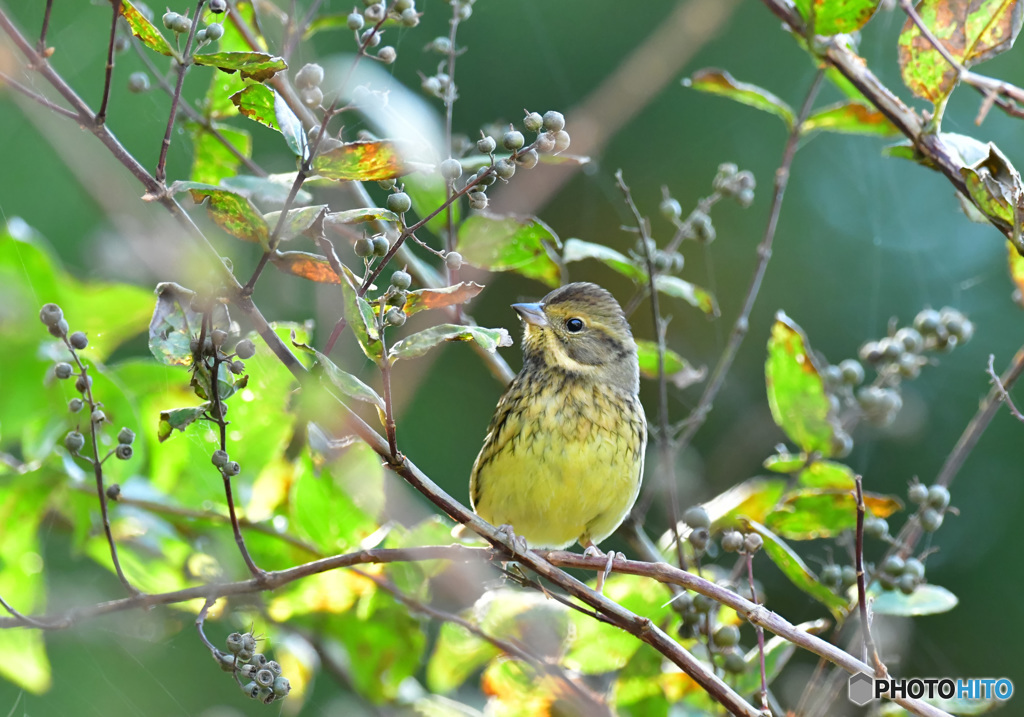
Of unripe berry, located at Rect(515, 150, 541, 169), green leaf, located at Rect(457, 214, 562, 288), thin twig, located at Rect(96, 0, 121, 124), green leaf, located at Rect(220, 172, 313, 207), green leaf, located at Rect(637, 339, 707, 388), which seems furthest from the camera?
green leaf, located at Rect(637, 339, 707, 388)

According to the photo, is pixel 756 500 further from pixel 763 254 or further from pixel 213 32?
pixel 213 32

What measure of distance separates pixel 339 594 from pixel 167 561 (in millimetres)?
418

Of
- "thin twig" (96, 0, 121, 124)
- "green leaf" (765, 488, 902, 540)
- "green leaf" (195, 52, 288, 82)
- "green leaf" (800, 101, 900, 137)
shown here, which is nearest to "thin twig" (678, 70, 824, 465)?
"green leaf" (800, 101, 900, 137)

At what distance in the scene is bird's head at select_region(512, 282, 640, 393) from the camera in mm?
3162

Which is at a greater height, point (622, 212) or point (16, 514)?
point (622, 212)

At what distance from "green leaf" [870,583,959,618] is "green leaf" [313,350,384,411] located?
1.34m

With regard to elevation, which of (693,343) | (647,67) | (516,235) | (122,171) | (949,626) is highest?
(647,67)

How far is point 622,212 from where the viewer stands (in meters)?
5.73

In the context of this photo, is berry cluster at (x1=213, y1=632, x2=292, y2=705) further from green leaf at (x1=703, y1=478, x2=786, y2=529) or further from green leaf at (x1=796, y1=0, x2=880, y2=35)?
green leaf at (x1=796, y1=0, x2=880, y2=35)

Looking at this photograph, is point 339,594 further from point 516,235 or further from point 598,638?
point 516,235

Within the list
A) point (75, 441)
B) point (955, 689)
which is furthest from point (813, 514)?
point (75, 441)

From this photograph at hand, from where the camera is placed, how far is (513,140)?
150 centimetres

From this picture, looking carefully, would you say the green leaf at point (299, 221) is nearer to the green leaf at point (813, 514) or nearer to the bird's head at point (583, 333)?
the green leaf at point (813, 514)

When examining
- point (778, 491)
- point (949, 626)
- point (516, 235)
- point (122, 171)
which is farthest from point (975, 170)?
point (949, 626)
